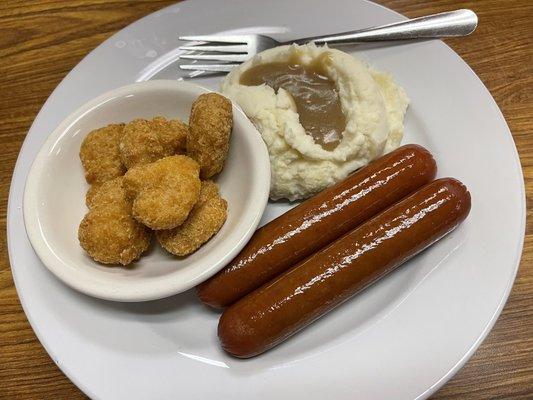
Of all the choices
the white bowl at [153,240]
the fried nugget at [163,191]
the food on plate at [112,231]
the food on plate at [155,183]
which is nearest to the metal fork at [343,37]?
the white bowl at [153,240]

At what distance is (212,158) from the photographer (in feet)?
7.57

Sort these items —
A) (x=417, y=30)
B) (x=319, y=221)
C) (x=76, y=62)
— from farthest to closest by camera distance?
(x=76, y=62) < (x=417, y=30) < (x=319, y=221)

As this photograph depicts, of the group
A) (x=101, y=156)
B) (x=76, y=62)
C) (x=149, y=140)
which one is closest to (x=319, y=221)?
(x=149, y=140)

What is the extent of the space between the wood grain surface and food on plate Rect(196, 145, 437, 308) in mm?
685

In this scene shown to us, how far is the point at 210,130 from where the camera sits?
222cm

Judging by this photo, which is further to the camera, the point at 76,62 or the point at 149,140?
the point at 76,62

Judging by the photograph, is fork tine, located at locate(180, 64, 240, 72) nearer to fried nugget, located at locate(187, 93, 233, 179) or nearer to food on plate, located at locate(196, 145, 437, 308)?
fried nugget, located at locate(187, 93, 233, 179)

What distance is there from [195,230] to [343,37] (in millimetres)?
1337

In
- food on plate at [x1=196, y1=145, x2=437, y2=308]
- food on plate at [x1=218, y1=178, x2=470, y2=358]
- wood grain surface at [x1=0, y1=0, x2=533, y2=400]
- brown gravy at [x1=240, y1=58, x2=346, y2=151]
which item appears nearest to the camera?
food on plate at [x1=218, y1=178, x2=470, y2=358]

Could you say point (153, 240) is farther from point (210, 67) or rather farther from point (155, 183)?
point (210, 67)

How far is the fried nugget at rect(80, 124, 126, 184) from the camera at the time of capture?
93.4 inches

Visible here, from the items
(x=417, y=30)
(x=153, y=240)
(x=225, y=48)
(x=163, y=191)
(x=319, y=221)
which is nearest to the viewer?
(x=163, y=191)

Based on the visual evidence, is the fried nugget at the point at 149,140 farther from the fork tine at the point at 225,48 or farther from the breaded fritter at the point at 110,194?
the fork tine at the point at 225,48

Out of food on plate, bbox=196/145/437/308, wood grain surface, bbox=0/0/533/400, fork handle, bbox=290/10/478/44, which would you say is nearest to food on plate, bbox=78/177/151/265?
food on plate, bbox=196/145/437/308
